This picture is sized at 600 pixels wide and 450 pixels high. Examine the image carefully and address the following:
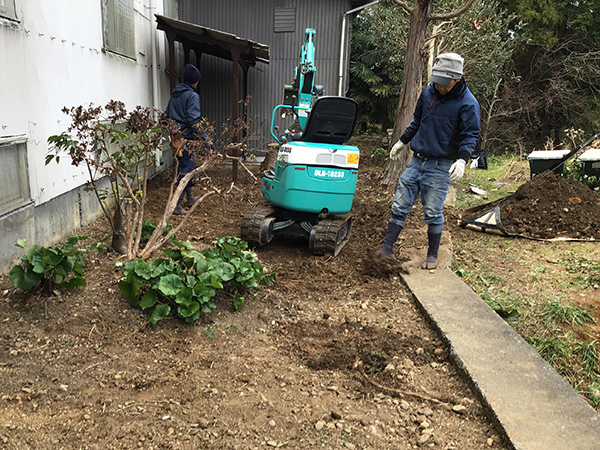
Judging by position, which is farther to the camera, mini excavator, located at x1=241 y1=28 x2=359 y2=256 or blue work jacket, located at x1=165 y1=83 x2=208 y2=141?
blue work jacket, located at x1=165 y1=83 x2=208 y2=141

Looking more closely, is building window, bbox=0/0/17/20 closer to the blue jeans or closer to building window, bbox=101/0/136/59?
building window, bbox=101/0/136/59

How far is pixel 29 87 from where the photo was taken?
4387 millimetres

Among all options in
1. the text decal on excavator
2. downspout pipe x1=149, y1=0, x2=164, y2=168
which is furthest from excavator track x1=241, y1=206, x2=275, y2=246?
downspout pipe x1=149, y1=0, x2=164, y2=168

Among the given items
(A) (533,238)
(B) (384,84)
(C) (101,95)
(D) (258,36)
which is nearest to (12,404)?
(C) (101,95)

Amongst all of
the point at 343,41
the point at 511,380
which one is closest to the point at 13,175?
the point at 511,380

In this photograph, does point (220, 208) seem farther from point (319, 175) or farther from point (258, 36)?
point (258, 36)

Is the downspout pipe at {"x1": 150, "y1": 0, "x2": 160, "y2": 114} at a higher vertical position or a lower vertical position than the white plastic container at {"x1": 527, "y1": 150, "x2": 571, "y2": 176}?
higher

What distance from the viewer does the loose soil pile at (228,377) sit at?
241cm

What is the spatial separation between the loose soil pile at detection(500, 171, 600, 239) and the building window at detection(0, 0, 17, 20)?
595cm

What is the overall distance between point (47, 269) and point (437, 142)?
134 inches

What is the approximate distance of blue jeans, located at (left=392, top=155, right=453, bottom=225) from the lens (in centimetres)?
483

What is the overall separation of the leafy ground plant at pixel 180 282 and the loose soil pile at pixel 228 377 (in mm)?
112

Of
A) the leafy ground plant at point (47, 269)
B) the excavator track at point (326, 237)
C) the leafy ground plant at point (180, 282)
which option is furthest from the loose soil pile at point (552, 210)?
the leafy ground plant at point (47, 269)

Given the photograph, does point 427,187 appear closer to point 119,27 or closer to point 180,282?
point 180,282
